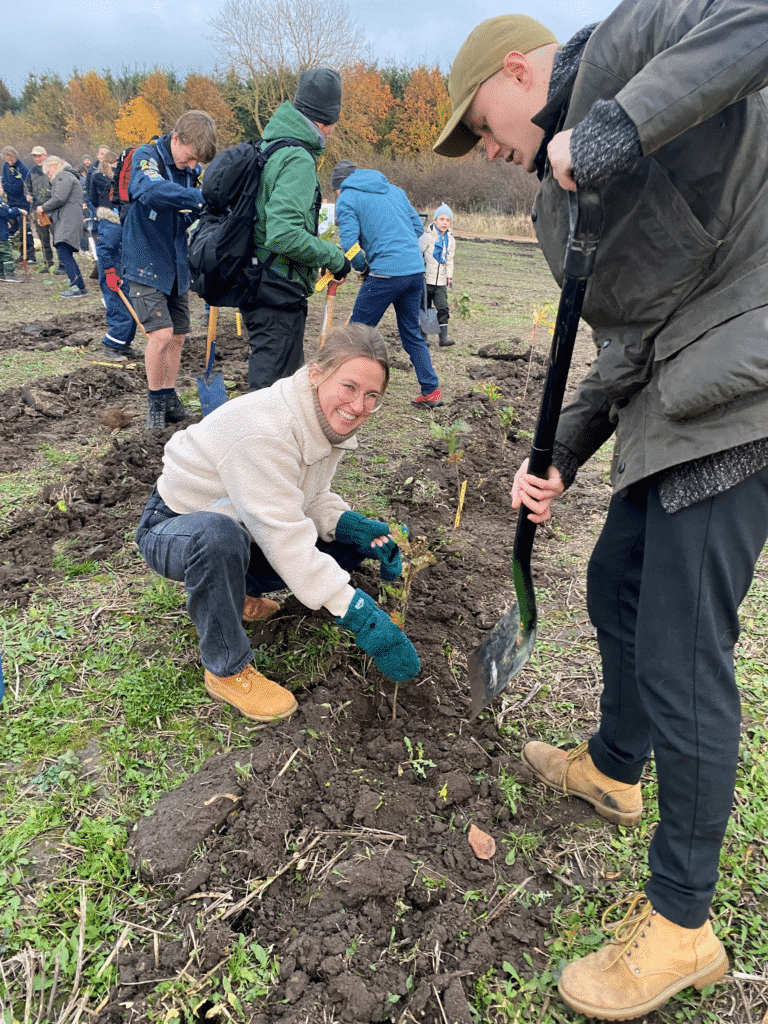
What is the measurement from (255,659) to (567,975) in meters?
1.48

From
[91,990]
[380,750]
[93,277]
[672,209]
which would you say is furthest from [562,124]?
[93,277]

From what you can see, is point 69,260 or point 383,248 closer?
point 383,248

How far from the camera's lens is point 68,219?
10.6m

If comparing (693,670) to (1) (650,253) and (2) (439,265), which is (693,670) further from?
(2) (439,265)

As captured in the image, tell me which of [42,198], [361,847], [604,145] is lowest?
[361,847]

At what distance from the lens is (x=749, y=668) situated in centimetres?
278

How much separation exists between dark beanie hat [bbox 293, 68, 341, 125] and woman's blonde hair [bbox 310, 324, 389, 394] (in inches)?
88.7

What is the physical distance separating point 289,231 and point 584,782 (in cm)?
305

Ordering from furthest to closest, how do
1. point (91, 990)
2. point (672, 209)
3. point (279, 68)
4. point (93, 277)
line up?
point (279, 68), point (93, 277), point (91, 990), point (672, 209)

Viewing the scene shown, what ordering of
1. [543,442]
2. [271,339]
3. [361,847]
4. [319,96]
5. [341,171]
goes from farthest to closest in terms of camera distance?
1. [341,171]
2. [271,339]
3. [319,96]
4. [361,847]
5. [543,442]

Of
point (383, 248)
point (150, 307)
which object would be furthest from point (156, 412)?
point (383, 248)

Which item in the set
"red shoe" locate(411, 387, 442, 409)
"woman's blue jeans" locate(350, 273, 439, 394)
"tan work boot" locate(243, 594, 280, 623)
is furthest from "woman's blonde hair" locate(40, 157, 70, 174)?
"tan work boot" locate(243, 594, 280, 623)

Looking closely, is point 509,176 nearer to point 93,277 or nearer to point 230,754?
point 93,277

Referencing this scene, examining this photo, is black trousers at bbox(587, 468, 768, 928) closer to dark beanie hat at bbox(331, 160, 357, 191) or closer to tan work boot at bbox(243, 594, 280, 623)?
tan work boot at bbox(243, 594, 280, 623)
